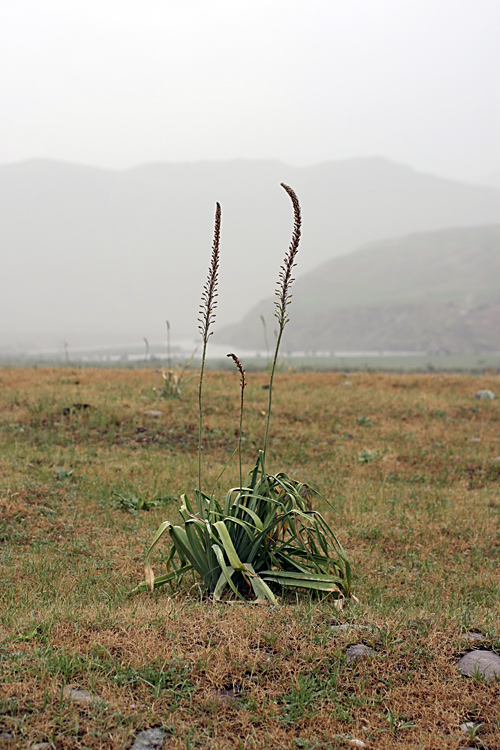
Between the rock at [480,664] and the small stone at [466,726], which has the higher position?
the rock at [480,664]

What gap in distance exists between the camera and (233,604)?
4.24m

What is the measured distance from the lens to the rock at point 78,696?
Result: 3.12m

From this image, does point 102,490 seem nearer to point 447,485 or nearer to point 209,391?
point 447,485

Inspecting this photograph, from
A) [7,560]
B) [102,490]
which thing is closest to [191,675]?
[7,560]

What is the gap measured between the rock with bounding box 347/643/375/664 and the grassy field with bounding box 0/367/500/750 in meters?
0.04

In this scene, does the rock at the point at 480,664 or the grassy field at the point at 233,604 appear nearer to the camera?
the grassy field at the point at 233,604

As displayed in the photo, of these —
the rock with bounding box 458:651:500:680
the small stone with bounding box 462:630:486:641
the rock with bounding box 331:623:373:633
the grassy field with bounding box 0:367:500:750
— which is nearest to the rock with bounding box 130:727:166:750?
the grassy field with bounding box 0:367:500:750

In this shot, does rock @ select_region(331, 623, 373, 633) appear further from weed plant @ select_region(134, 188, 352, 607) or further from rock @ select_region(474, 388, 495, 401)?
rock @ select_region(474, 388, 495, 401)

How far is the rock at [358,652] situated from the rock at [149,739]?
1.19 metres

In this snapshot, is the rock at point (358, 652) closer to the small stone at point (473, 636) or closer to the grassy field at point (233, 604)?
the grassy field at point (233, 604)

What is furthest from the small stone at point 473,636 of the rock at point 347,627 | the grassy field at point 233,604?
the rock at point 347,627

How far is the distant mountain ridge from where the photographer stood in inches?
4385

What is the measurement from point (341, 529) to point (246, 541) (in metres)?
2.62

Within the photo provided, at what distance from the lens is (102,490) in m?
7.74
